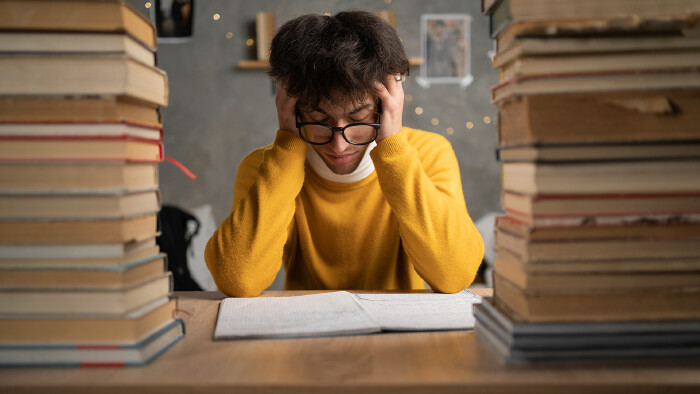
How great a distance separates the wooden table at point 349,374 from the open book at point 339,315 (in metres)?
0.07

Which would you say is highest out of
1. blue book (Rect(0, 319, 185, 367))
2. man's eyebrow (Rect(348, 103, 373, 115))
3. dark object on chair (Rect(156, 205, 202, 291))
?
man's eyebrow (Rect(348, 103, 373, 115))

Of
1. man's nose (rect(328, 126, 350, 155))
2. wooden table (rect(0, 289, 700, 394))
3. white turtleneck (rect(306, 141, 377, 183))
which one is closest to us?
wooden table (rect(0, 289, 700, 394))

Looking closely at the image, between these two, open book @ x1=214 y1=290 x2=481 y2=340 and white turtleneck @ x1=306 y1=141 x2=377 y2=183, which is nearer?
open book @ x1=214 y1=290 x2=481 y2=340

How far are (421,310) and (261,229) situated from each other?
0.52m

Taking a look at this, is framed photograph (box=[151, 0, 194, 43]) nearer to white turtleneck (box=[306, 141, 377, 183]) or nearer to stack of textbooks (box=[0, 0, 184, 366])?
white turtleneck (box=[306, 141, 377, 183])

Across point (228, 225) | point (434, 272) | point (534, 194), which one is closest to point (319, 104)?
point (228, 225)

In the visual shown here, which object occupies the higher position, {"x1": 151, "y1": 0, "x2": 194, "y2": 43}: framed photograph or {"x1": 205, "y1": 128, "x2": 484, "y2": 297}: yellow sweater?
{"x1": 151, "y1": 0, "x2": 194, "y2": 43}: framed photograph

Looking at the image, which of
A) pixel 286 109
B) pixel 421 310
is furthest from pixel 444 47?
pixel 421 310

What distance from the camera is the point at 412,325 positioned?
75cm

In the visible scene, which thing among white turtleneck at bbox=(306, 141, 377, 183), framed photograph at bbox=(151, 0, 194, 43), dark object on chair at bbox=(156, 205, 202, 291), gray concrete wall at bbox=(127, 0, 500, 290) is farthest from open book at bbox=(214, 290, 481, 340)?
framed photograph at bbox=(151, 0, 194, 43)

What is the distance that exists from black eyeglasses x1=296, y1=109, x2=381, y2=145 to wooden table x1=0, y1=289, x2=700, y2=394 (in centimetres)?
69

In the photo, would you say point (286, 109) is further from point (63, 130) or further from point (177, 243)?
point (177, 243)

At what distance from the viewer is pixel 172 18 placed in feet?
9.71

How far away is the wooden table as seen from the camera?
54 centimetres
